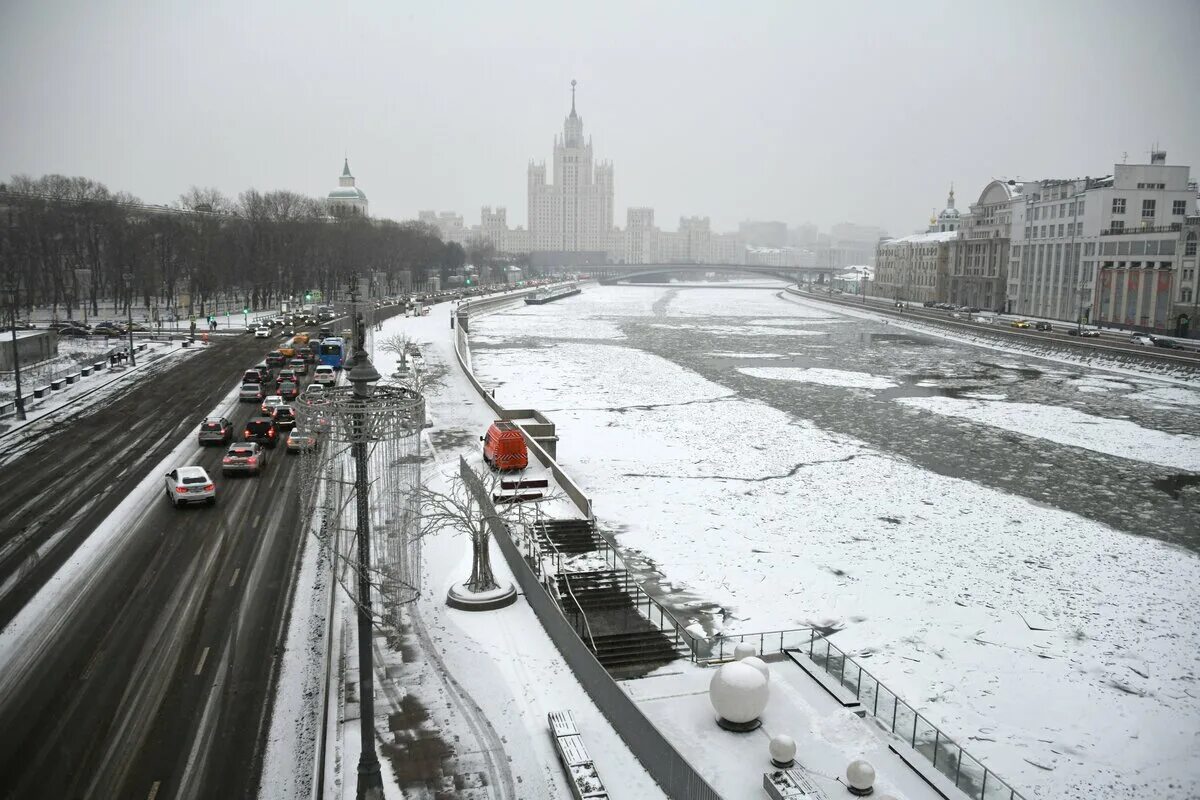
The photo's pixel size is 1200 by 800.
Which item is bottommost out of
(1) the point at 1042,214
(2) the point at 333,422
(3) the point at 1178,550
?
(3) the point at 1178,550

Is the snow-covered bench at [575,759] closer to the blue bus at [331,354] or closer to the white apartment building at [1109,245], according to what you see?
the blue bus at [331,354]

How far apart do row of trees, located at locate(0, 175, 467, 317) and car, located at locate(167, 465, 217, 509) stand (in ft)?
174

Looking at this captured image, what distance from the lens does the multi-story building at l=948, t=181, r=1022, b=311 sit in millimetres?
121500

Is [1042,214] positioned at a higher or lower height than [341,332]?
higher

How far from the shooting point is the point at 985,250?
417ft

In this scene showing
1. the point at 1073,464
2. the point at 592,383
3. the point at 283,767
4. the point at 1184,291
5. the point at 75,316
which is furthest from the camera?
the point at 75,316

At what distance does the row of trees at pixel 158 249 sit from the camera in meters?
89.0

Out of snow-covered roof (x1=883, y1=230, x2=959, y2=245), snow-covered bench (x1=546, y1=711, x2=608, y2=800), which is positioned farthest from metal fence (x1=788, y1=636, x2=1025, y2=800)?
snow-covered roof (x1=883, y1=230, x2=959, y2=245)

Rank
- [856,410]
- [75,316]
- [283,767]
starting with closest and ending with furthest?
[283,767], [856,410], [75,316]

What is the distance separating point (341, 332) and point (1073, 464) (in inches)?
2453

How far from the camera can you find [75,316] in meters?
90.1

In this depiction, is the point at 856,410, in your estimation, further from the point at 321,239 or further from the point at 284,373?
the point at 321,239

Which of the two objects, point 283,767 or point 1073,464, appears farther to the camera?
point 1073,464

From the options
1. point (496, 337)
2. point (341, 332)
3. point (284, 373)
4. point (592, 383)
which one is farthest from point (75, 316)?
point (592, 383)
